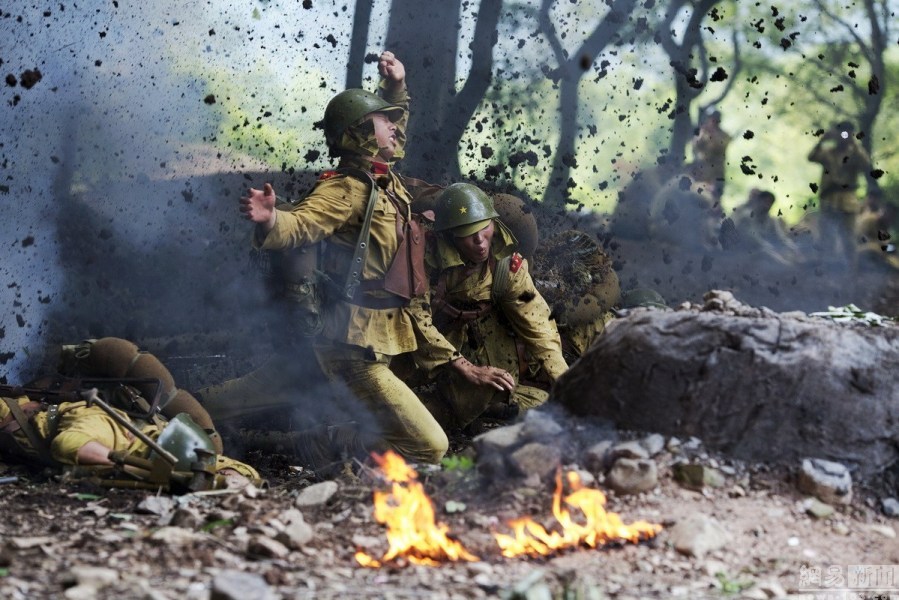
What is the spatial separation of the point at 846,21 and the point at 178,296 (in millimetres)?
9593

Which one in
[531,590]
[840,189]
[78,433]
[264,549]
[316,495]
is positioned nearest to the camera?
[531,590]

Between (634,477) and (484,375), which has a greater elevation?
(634,477)

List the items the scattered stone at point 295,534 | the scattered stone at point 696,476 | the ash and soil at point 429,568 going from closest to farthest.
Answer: the ash and soil at point 429,568 → the scattered stone at point 295,534 → the scattered stone at point 696,476

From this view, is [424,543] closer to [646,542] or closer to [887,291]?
[646,542]

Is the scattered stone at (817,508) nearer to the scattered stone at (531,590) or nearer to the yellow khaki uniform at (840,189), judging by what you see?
the scattered stone at (531,590)

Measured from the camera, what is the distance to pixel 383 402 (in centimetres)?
662

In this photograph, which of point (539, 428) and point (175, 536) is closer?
point (175, 536)

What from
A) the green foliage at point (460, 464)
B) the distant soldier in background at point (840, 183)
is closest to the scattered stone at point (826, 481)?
the green foliage at point (460, 464)

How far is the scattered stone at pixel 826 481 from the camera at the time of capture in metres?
4.76

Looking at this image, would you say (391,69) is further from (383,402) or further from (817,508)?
(817,508)

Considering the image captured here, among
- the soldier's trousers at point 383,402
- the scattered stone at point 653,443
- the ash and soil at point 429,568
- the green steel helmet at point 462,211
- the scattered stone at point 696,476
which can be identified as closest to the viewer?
the ash and soil at point 429,568

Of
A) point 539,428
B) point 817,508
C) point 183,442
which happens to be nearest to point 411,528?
point 539,428

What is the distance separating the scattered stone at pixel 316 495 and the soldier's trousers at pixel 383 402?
60.3 inches

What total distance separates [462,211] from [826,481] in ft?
10.8
